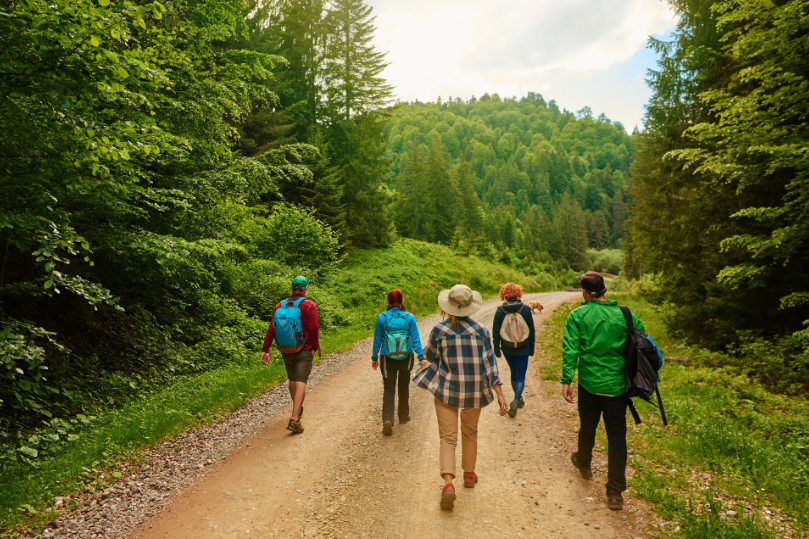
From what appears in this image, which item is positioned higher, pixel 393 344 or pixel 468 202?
pixel 468 202

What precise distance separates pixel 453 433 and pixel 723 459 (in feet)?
12.2

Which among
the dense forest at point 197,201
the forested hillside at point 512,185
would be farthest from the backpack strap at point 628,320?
the forested hillside at point 512,185

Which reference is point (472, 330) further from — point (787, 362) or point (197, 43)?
point (197, 43)

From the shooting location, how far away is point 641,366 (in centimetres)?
423

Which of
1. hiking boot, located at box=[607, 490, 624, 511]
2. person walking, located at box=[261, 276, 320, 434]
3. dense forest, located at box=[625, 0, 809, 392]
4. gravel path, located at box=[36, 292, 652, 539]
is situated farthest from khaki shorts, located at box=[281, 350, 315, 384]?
dense forest, located at box=[625, 0, 809, 392]

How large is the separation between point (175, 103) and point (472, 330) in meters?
7.14

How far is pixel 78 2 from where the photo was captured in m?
4.49

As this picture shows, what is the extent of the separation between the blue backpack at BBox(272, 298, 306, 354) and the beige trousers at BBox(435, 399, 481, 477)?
8.67ft

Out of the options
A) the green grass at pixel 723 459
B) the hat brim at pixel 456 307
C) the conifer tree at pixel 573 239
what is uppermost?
the conifer tree at pixel 573 239

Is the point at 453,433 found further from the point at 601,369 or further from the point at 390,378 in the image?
the point at 390,378

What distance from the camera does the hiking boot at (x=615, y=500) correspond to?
13.7 ft

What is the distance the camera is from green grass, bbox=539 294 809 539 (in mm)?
3859

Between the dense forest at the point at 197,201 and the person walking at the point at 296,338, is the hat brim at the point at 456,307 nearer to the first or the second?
the person walking at the point at 296,338

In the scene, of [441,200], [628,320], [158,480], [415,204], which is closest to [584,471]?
[628,320]
